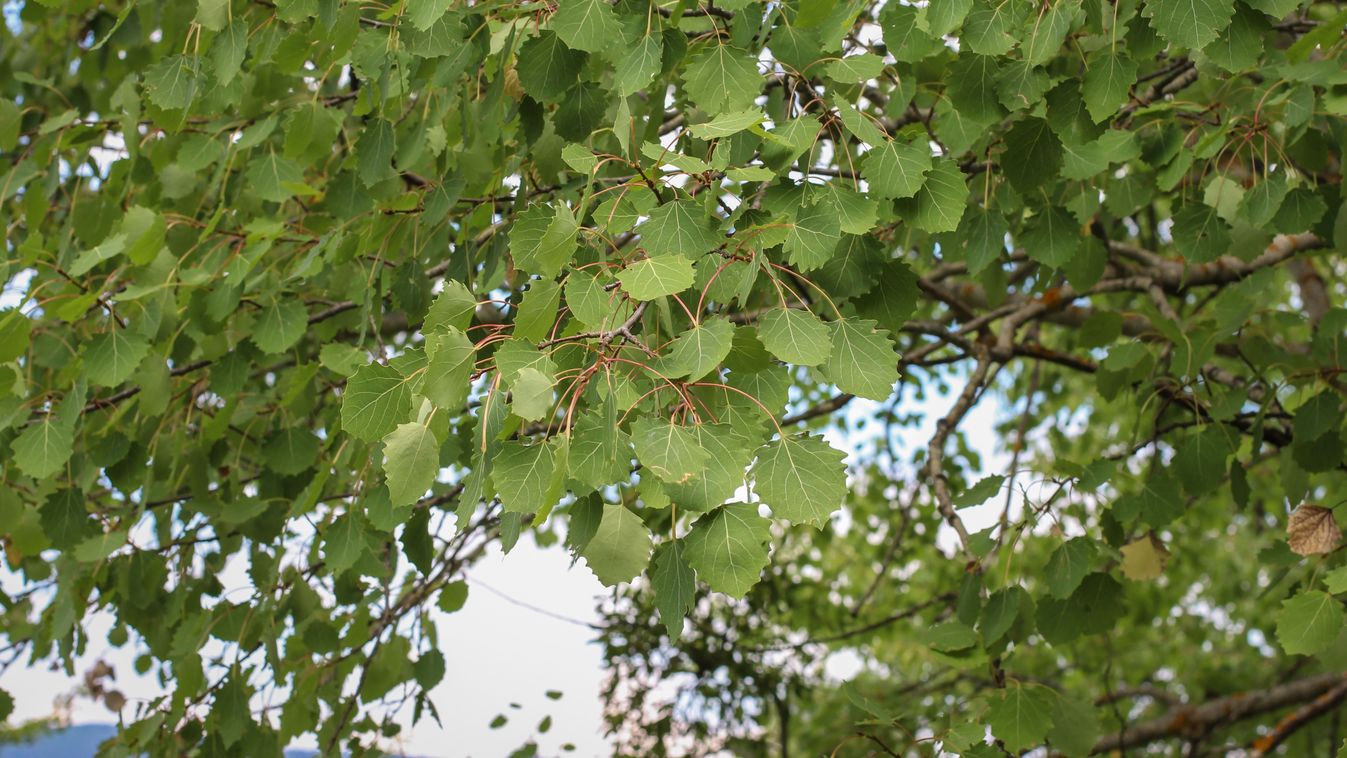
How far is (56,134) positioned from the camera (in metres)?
2.60

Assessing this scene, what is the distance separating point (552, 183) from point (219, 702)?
108 cm

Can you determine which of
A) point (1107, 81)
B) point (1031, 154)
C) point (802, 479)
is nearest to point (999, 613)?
point (1031, 154)

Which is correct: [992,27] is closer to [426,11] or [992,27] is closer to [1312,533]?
[426,11]

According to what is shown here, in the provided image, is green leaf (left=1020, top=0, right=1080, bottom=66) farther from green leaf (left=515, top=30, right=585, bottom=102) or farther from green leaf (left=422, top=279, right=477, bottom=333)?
green leaf (left=422, top=279, right=477, bottom=333)

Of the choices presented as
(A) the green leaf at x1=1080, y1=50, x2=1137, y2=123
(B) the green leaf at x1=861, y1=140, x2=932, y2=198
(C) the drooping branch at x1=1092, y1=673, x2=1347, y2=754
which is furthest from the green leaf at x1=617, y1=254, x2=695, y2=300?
(C) the drooping branch at x1=1092, y1=673, x2=1347, y2=754

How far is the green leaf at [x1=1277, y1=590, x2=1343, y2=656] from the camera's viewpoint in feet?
5.14

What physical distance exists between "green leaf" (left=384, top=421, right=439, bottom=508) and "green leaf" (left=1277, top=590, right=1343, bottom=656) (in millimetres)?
1169

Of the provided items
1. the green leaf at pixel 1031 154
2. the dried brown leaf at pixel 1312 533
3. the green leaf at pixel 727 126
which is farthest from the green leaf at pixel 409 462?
the dried brown leaf at pixel 1312 533

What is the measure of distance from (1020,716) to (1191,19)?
1004 mm

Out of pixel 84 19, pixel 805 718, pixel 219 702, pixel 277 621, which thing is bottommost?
pixel 219 702

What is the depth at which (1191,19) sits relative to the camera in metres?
1.30

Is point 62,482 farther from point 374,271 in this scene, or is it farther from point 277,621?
point 374,271

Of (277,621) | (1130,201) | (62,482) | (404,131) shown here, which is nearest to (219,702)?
(277,621)

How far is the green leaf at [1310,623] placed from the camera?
61.6 inches
